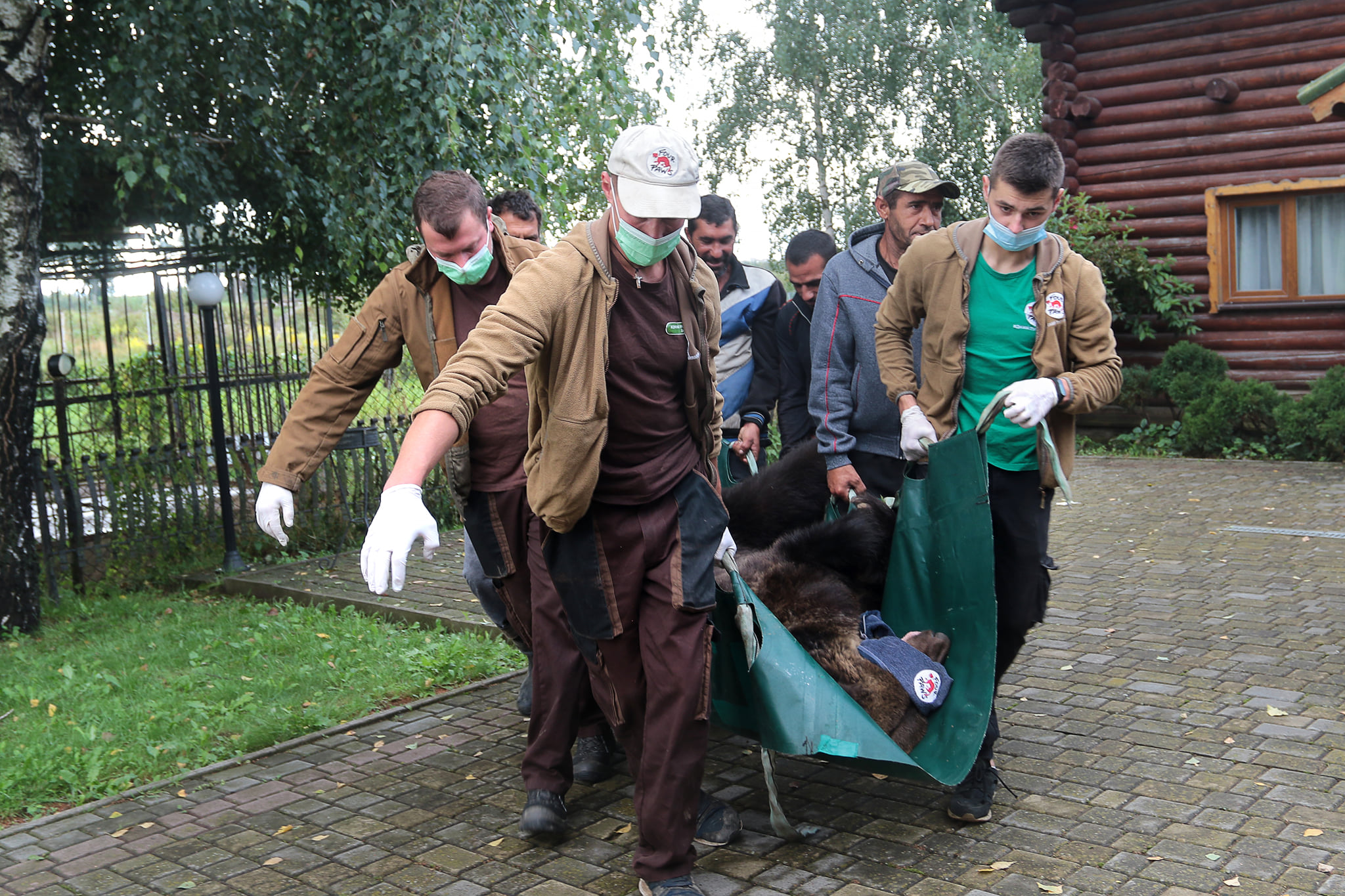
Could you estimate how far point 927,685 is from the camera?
3.79m

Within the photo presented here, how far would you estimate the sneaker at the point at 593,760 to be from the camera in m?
4.47

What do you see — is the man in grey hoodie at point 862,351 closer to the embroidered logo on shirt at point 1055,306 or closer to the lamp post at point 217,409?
the embroidered logo on shirt at point 1055,306

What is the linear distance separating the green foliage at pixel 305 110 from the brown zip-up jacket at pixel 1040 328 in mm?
5003

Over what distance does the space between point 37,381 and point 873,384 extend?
5843mm

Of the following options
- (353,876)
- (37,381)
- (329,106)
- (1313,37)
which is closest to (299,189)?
(329,106)

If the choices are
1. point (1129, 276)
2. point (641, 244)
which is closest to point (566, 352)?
point (641, 244)

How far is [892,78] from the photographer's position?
31609 millimetres

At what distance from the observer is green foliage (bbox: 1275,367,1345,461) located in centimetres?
1122

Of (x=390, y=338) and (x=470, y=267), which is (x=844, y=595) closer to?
(x=470, y=267)

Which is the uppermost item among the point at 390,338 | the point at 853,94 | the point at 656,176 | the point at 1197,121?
the point at 853,94

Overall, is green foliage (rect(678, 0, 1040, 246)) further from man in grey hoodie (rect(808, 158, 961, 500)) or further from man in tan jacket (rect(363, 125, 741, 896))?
man in tan jacket (rect(363, 125, 741, 896))

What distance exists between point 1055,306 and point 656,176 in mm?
1472

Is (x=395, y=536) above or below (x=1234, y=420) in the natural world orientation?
above

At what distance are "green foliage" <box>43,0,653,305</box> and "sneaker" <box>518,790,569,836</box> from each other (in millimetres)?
5537
